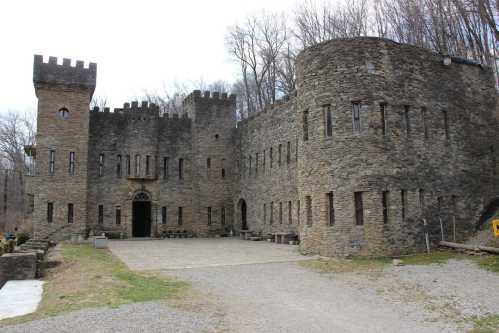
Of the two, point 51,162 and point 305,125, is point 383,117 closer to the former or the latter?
point 305,125

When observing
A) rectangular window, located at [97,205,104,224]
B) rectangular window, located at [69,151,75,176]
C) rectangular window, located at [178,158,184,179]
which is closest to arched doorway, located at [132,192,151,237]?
rectangular window, located at [97,205,104,224]

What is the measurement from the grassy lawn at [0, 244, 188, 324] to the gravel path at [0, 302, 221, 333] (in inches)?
21.6

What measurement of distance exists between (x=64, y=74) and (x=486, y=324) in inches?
982

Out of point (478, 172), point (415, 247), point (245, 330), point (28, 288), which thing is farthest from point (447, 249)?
point (28, 288)

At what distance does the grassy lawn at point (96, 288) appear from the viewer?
30.5 feet

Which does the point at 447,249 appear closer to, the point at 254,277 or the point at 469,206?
the point at 469,206

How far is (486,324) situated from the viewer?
810 centimetres

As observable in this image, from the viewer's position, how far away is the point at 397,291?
35.6 ft

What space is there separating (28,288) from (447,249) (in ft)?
43.6

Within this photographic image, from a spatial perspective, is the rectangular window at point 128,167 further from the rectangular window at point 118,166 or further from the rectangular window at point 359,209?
the rectangular window at point 359,209

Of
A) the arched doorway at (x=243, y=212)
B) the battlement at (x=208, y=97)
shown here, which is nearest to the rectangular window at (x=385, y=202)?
the arched doorway at (x=243, y=212)

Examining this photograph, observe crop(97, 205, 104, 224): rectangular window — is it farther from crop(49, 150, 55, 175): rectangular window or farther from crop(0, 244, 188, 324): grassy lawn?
crop(0, 244, 188, 324): grassy lawn

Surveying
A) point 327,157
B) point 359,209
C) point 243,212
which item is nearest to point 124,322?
point 359,209

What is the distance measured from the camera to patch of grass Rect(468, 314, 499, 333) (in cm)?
775
